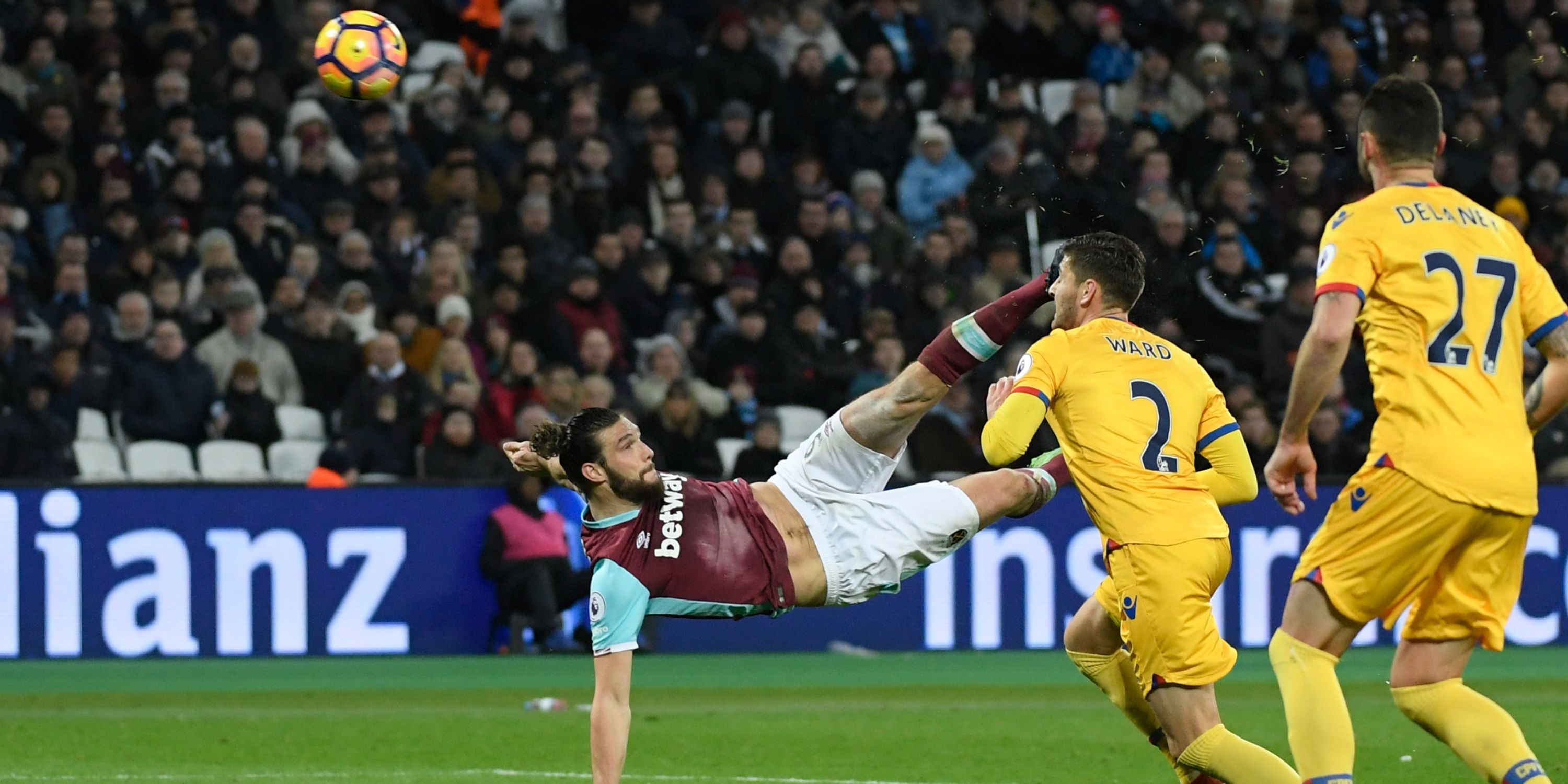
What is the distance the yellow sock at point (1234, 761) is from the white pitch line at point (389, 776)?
2.16m

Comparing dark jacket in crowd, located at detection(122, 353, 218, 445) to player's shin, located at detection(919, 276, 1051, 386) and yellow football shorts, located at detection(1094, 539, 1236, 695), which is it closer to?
player's shin, located at detection(919, 276, 1051, 386)

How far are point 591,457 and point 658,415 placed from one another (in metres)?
7.94

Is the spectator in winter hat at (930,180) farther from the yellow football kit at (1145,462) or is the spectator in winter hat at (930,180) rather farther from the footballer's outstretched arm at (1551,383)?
the footballer's outstretched arm at (1551,383)

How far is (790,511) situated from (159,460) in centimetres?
801

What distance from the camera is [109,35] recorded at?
15.8 metres

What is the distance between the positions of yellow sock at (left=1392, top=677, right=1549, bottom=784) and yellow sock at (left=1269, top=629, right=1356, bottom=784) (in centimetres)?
19


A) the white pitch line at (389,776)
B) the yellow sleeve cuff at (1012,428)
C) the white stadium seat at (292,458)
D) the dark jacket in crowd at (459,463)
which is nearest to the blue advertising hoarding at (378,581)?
the dark jacket in crowd at (459,463)

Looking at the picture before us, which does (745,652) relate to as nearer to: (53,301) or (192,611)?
(192,611)

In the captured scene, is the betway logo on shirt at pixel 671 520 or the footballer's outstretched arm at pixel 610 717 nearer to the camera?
the footballer's outstretched arm at pixel 610 717

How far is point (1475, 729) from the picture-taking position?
213 inches

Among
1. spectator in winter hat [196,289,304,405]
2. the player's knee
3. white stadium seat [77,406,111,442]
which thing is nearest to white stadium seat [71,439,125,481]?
white stadium seat [77,406,111,442]

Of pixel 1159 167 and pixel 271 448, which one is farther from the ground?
pixel 1159 167

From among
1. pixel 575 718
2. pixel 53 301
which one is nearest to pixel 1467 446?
pixel 575 718

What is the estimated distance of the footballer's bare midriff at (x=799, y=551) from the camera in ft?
21.6
